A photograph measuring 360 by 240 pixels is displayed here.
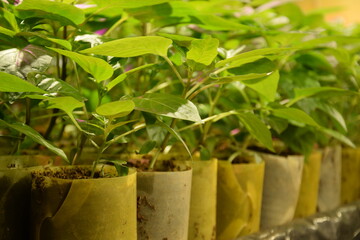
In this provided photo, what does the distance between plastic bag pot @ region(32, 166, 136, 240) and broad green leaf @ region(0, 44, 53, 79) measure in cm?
13

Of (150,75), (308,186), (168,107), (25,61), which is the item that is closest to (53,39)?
(25,61)

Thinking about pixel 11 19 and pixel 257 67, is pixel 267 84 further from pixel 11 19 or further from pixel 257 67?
pixel 11 19

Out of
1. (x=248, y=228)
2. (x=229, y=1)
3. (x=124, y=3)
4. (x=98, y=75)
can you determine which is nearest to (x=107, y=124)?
(x=98, y=75)

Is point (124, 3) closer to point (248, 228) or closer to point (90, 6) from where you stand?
point (90, 6)

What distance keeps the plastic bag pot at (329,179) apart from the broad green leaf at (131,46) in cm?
72

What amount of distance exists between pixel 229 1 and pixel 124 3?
0.42 metres

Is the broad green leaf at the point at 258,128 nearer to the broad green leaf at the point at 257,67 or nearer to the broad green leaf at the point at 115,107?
the broad green leaf at the point at 257,67

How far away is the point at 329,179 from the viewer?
112 centimetres

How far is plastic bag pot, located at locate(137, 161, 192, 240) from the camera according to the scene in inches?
24.0

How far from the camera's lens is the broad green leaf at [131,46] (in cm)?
48

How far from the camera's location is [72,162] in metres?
0.62

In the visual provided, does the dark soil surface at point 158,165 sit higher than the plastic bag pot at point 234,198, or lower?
higher

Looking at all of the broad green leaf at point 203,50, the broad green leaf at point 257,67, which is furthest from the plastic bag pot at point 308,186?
the broad green leaf at point 203,50

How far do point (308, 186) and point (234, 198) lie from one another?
321 millimetres
